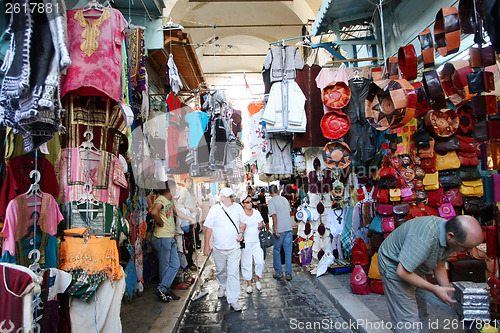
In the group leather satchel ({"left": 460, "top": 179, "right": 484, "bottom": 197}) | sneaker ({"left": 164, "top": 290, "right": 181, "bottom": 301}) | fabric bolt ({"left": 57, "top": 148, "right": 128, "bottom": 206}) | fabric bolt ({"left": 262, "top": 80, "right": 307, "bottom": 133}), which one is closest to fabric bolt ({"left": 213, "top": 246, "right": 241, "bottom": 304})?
sneaker ({"left": 164, "top": 290, "right": 181, "bottom": 301})

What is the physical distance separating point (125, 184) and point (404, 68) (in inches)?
137

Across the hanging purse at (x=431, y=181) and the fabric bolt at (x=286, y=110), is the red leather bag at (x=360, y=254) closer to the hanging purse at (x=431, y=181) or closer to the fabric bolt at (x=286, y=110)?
the hanging purse at (x=431, y=181)

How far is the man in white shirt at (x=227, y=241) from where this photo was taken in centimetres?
547

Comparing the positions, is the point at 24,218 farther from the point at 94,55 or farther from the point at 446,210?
the point at 446,210

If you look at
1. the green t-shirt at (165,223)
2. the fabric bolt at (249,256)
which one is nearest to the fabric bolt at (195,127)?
the green t-shirt at (165,223)

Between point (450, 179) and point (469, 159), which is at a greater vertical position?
point (469, 159)

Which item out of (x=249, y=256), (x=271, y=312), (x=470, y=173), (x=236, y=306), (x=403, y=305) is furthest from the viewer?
(x=249, y=256)

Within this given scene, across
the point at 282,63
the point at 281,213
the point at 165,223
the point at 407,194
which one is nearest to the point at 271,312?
the point at 165,223

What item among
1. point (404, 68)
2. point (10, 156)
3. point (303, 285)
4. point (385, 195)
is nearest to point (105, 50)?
point (10, 156)

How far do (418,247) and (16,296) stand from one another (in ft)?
10.1

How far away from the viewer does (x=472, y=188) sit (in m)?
4.91

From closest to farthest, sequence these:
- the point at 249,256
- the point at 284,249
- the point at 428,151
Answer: the point at 428,151, the point at 249,256, the point at 284,249

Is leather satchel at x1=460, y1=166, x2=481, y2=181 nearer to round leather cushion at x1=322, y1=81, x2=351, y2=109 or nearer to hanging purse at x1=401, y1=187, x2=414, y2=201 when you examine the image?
hanging purse at x1=401, y1=187, x2=414, y2=201

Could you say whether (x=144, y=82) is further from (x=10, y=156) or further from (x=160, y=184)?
(x=160, y=184)
